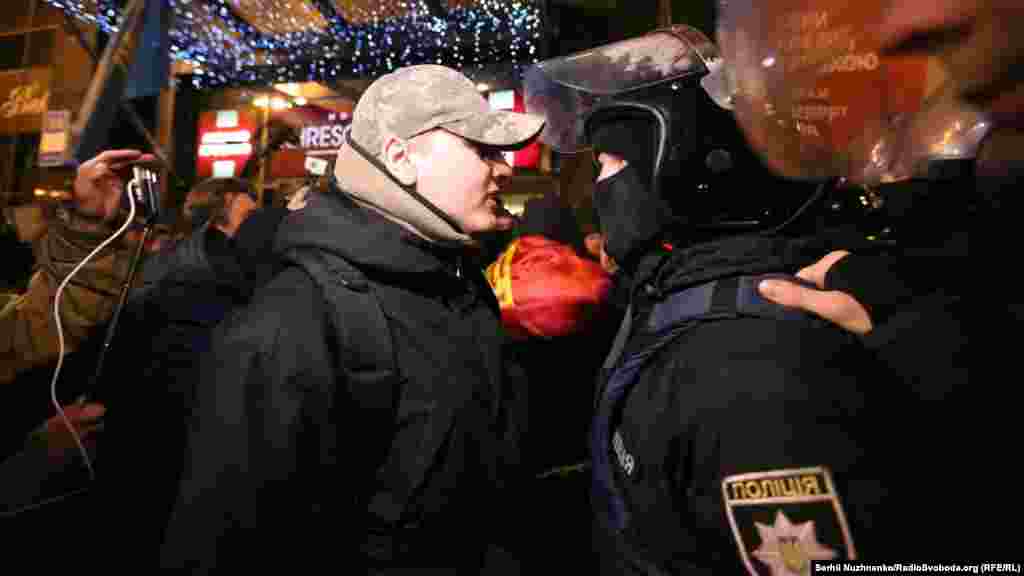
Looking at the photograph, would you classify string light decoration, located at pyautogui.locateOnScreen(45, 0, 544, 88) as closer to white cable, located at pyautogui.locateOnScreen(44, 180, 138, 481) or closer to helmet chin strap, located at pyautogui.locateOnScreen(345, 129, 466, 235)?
white cable, located at pyautogui.locateOnScreen(44, 180, 138, 481)

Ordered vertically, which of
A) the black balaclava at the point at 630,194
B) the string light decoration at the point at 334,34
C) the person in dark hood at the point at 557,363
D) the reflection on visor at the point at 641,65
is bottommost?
the person in dark hood at the point at 557,363

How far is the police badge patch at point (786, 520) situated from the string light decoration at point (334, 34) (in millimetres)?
3997

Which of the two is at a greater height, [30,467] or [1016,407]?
[1016,407]

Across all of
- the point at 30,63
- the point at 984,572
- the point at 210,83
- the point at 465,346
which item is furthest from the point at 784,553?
the point at 30,63

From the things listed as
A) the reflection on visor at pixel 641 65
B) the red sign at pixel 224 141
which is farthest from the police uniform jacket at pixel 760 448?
the red sign at pixel 224 141

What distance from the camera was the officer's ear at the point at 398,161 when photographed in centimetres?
164

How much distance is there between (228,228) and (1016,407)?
4219mm

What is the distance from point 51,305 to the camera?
93.6 inches

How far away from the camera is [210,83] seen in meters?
5.77

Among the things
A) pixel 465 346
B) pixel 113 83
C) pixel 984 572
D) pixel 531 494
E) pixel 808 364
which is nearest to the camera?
pixel 984 572

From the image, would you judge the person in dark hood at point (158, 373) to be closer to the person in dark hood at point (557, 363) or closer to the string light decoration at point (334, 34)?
the person in dark hood at point (557, 363)

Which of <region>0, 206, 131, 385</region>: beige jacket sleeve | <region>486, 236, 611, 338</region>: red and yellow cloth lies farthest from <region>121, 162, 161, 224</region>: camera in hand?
<region>486, 236, 611, 338</region>: red and yellow cloth

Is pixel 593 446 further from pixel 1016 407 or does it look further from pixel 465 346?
pixel 1016 407

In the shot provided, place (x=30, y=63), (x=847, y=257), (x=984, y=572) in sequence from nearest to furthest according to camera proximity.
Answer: (x=984, y=572), (x=847, y=257), (x=30, y=63)
